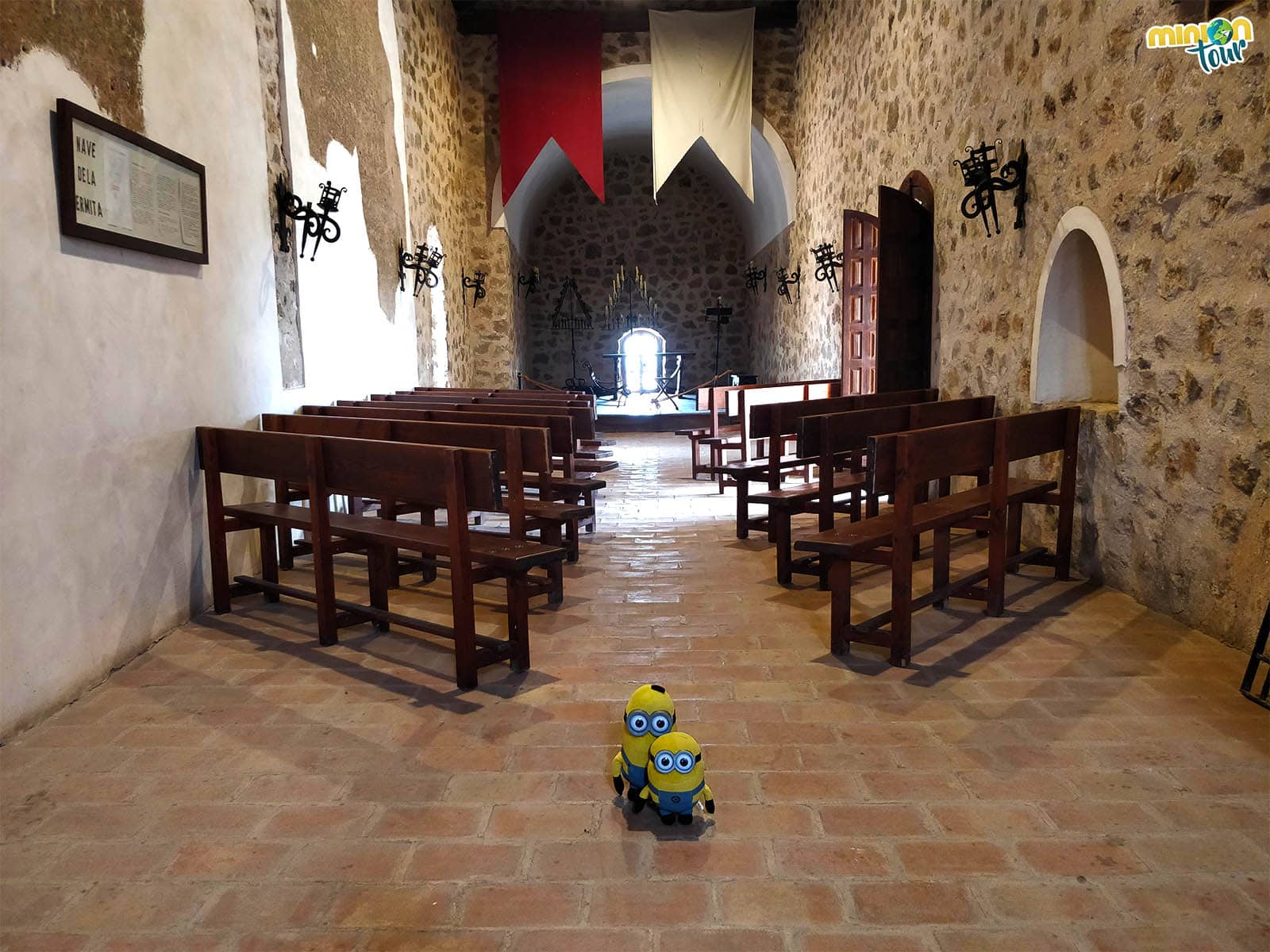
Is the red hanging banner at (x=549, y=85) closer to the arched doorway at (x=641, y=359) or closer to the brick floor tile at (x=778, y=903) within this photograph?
the arched doorway at (x=641, y=359)

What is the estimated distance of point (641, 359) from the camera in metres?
16.3

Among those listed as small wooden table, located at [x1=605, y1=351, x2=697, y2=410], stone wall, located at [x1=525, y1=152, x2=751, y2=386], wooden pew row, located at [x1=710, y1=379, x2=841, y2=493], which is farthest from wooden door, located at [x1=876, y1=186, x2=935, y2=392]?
stone wall, located at [x1=525, y1=152, x2=751, y2=386]

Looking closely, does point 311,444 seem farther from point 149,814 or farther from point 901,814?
point 901,814

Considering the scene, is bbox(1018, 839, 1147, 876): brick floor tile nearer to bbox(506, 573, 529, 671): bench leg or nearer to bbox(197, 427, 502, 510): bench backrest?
bbox(506, 573, 529, 671): bench leg

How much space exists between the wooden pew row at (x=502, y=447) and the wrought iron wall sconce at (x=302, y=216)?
1165mm

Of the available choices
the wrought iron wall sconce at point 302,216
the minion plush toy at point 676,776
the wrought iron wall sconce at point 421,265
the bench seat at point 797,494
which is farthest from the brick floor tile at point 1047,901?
the wrought iron wall sconce at point 421,265

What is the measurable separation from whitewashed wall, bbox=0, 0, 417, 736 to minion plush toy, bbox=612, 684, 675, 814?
6.28ft

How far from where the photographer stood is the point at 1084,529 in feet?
13.3

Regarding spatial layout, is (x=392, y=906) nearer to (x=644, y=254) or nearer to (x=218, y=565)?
(x=218, y=565)

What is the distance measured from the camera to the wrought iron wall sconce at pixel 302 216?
4.73 metres

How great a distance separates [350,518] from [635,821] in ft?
6.68

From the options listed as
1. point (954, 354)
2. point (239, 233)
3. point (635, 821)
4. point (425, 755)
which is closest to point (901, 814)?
point (635, 821)

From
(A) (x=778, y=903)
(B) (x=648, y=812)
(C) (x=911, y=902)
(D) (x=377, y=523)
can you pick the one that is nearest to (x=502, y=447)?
(D) (x=377, y=523)

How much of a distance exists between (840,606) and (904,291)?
12.9 ft
